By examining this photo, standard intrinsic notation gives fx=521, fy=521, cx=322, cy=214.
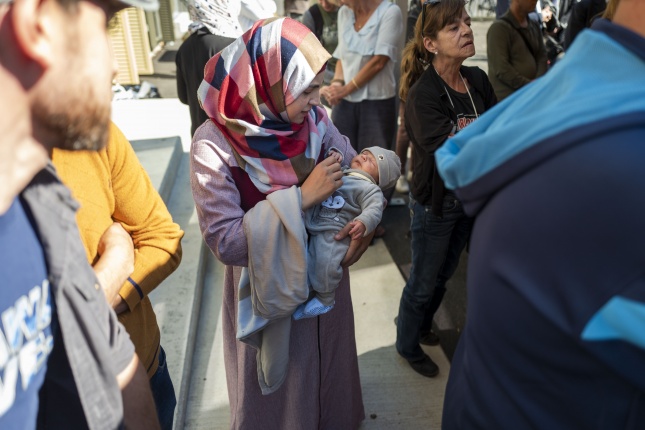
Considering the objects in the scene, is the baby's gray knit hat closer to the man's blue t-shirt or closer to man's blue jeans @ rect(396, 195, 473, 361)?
man's blue jeans @ rect(396, 195, 473, 361)

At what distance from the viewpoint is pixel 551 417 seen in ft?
3.05

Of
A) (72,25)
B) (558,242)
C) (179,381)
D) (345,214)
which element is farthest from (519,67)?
(72,25)

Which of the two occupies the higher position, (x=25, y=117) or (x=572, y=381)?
(x=25, y=117)

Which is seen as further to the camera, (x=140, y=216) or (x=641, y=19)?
(x=140, y=216)

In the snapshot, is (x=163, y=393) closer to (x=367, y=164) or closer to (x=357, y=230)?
(x=357, y=230)

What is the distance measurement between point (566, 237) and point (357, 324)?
2.55 metres

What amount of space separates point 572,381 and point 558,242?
257 mm

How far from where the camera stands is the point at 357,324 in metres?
3.26

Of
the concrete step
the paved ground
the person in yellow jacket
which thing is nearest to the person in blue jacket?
the person in yellow jacket

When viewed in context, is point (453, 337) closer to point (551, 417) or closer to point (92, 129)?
point (551, 417)

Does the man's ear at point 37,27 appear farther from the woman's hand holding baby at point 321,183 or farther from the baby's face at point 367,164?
the baby's face at point 367,164

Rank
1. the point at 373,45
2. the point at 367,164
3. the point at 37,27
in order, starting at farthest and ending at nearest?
the point at 373,45
the point at 367,164
the point at 37,27

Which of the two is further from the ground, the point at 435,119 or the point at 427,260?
the point at 435,119

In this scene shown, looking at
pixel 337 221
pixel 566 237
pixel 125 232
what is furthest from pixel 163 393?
pixel 566 237
